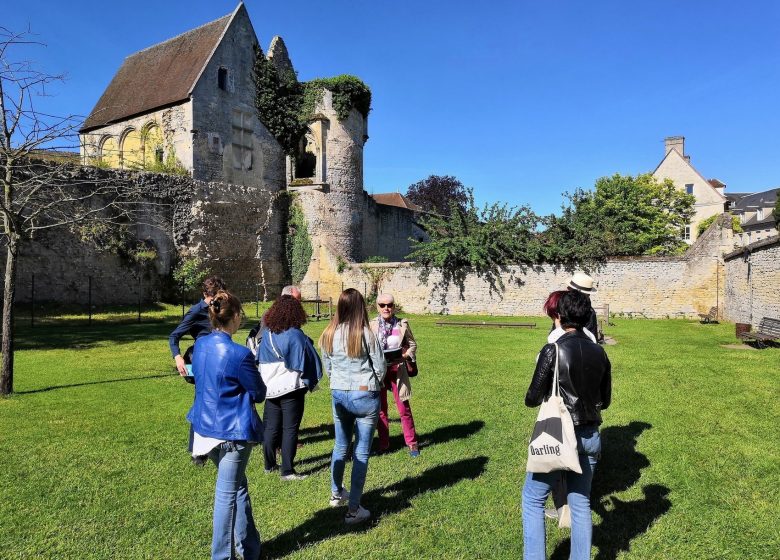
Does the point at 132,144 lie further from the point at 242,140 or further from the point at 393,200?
the point at 393,200

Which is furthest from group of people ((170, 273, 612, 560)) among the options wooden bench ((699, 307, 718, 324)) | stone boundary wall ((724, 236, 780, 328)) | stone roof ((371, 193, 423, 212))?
stone roof ((371, 193, 423, 212))

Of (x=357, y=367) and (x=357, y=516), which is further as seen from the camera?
(x=357, y=367)

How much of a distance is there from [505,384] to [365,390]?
5.13 meters

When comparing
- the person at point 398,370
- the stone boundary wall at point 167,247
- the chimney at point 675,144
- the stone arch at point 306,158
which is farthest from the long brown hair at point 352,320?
the chimney at point 675,144

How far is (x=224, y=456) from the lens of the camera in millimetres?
3070

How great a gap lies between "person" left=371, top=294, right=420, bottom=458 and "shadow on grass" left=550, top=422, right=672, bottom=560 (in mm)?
1784

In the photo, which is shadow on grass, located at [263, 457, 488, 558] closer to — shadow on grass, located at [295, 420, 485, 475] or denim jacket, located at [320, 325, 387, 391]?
shadow on grass, located at [295, 420, 485, 475]

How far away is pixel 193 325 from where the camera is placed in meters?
5.20

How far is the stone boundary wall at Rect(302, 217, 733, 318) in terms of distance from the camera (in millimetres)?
20812

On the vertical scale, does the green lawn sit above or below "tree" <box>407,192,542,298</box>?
below

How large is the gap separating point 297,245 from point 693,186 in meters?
37.2

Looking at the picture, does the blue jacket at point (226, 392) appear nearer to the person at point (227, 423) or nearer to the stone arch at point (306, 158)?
the person at point (227, 423)

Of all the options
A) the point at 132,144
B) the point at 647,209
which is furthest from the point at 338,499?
the point at 647,209

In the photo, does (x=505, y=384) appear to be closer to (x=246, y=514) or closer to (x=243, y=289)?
(x=246, y=514)
